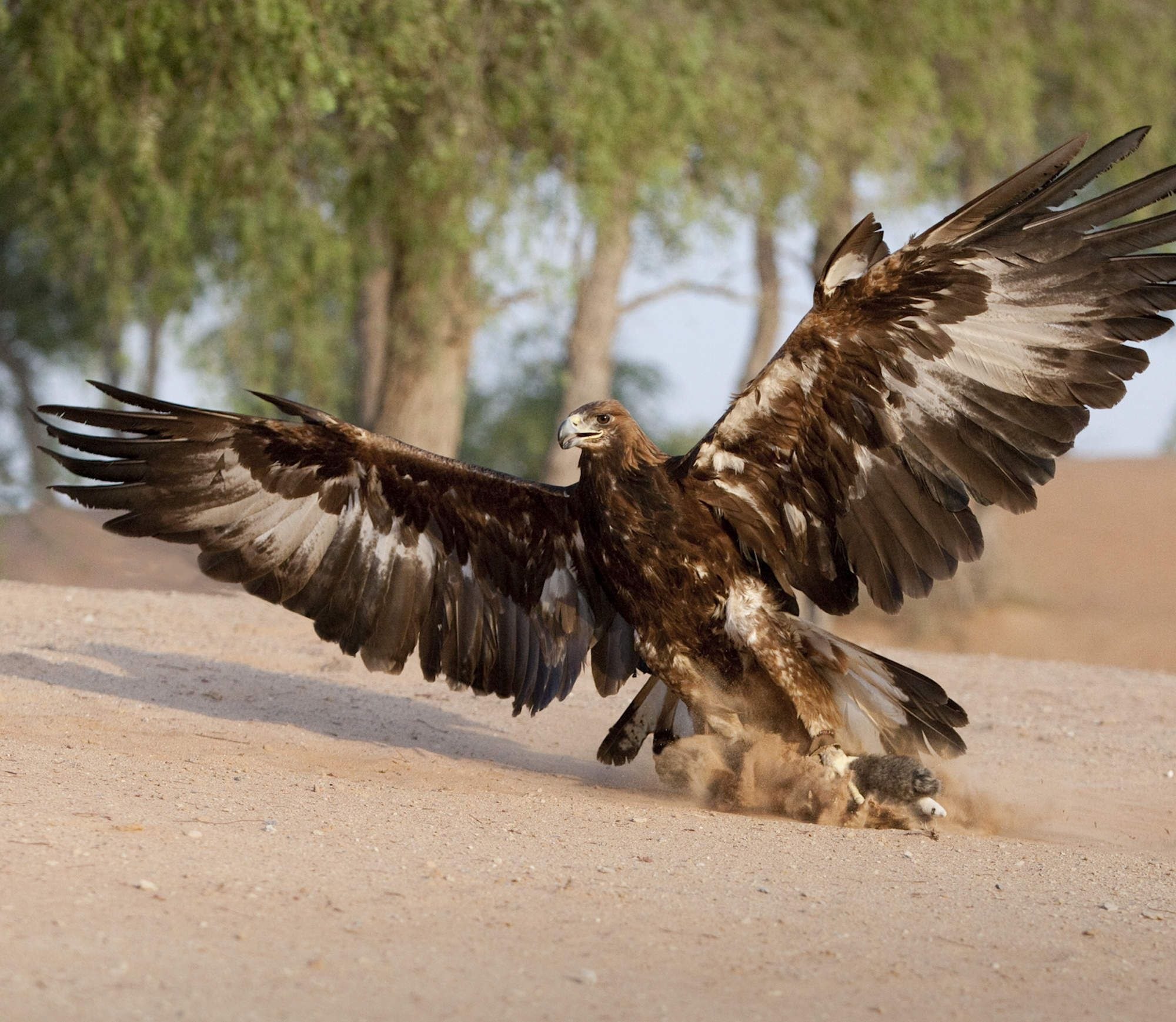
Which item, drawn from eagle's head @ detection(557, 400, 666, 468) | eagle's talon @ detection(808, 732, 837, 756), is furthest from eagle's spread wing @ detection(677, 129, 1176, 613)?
eagle's talon @ detection(808, 732, 837, 756)

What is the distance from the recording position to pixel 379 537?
6.33 metres

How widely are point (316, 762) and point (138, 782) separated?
1012mm

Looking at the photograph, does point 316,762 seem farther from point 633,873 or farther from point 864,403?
point 864,403

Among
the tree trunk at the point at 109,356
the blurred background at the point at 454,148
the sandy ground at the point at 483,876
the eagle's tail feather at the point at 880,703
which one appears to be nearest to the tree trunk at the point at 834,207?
the blurred background at the point at 454,148

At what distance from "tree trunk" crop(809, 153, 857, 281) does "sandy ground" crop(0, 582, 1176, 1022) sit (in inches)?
314

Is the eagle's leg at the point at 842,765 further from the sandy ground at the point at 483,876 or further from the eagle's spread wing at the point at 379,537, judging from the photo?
the eagle's spread wing at the point at 379,537

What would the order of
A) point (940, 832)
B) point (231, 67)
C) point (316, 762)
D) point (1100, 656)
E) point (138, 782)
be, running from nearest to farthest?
1. point (138, 782)
2. point (940, 832)
3. point (316, 762)
4. point (231, 67)
5. point (1100, 656)

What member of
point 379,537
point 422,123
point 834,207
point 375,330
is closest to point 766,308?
point 834,207

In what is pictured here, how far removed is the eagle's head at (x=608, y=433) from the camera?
18.1 ft

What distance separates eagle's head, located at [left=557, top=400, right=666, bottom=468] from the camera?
217 inches

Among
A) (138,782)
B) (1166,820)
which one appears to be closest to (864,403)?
(1166,820)

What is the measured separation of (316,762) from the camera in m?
5.96

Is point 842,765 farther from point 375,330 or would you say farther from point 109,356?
point 109,356

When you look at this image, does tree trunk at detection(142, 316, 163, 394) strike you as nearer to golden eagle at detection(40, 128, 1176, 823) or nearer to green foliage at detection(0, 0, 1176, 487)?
green foliage at detection(0, 0, 1176, 487)
